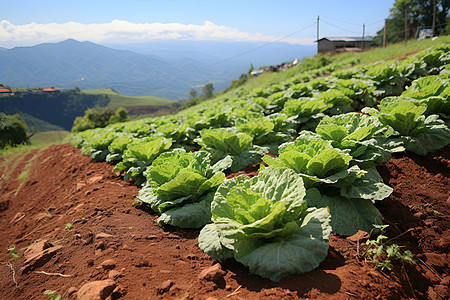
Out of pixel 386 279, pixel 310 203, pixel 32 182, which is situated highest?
pixel 310 203

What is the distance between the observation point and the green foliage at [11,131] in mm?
5168

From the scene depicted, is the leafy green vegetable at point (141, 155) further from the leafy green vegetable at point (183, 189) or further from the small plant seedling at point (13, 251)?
the small plant seedling at point (13, 251)

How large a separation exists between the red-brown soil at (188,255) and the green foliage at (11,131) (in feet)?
6.36

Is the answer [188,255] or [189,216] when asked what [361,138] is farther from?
[188,255]

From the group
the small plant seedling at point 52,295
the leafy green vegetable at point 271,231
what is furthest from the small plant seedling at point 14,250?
the leafy green vegetable at point 271,231

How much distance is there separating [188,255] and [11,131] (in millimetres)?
5525

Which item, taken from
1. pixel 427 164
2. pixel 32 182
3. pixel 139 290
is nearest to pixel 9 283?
pixel 139 290

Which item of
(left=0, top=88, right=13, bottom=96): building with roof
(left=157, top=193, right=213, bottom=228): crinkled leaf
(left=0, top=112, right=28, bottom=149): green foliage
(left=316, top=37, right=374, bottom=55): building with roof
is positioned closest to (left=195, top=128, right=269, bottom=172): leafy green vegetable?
(left=157, top=193, right=213, bottom=228): crinkled leaf

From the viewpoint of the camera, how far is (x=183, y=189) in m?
3.38

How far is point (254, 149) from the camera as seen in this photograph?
478cm

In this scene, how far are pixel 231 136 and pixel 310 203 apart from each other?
6.97 ft

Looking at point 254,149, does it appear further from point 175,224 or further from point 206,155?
point 175,224

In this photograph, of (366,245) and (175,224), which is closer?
(366,245)

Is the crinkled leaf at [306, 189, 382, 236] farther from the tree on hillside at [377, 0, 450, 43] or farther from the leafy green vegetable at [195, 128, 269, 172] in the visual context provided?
the tree on hillside at [377, 0, 450, 43]
